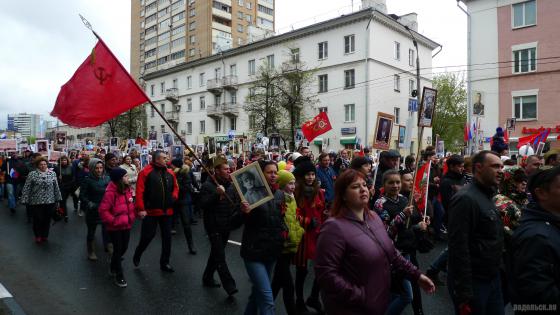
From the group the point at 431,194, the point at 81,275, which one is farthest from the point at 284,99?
the point at 81,275

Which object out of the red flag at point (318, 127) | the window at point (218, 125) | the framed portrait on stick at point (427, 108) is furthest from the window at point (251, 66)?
the framed portrait on stick at point (427, 108)

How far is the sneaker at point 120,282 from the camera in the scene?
6.23 meters

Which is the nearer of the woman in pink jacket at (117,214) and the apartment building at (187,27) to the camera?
the woman in pink jacket at (117,214)

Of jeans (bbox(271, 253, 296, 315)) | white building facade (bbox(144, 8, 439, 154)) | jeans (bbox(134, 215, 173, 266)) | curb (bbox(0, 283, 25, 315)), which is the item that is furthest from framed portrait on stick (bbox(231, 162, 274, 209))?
white building facade (bbox(144, 8, 439, 154))

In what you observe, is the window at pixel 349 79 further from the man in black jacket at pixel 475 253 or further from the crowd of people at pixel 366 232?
the man in black jacket at pixel 475 253

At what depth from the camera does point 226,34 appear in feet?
225

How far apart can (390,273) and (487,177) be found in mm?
1118

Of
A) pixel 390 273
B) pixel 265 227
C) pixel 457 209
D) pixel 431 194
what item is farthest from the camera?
pixel 431 194

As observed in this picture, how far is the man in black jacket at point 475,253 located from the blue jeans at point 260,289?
63.8 inches

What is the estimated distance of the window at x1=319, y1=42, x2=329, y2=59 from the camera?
40188mm

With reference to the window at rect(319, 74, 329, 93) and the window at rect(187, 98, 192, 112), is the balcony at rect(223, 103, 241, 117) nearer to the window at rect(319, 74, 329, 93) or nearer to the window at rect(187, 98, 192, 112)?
the window at rect(187, 98, 192, 112)

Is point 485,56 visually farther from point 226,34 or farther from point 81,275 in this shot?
point 226,34

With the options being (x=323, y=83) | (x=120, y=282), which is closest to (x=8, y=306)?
(x=120, y=282)

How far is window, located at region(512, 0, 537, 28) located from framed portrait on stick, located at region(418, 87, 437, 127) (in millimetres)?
28652
